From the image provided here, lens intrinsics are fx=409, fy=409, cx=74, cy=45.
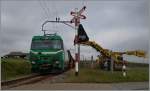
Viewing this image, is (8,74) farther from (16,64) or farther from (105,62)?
(105,62)

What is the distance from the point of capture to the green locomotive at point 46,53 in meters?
29.6

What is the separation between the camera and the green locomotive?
2958cm

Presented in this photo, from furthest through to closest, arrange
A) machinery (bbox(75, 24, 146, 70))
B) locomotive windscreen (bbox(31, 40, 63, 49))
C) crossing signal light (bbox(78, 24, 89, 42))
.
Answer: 1. machinery (bbox(75, 24, 146, 70))
2. locomotive windscreen (bbox(31, 40, 63, 49))
3. crossing signal light (bbox(78, 24, 89, 42))

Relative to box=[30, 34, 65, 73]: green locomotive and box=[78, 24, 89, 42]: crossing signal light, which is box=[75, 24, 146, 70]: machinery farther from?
box=[78, 24, 89, 42]: crossing signal light

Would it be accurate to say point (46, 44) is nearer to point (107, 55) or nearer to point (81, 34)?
point (81, 34)

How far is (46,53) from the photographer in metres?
29.7

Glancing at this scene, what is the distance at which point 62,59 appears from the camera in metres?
29.8

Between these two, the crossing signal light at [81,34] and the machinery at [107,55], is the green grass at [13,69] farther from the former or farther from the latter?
the machinery at [107,55]

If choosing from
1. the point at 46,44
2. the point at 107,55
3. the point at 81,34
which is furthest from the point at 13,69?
the point at 107,55

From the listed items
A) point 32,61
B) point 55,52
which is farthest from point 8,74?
point 55,52

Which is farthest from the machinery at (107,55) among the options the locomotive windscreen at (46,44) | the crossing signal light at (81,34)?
the crossing signal light at (81,34)

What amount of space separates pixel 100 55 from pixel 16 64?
12542mm

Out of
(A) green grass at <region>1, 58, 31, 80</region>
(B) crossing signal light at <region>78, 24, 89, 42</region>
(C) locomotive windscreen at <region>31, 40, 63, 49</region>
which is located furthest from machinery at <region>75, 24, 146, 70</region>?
(B) crossing signal light at <region>78, 24, 89, 42</region>

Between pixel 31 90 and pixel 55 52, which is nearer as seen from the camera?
pixel 31 90
